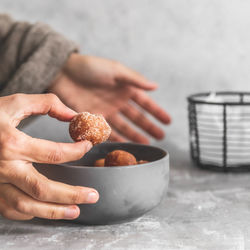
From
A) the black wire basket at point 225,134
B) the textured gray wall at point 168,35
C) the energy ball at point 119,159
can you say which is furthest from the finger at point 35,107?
the textured gray wall at point 168,35

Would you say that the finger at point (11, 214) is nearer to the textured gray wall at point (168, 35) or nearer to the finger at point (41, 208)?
the finger at point (41, 208)

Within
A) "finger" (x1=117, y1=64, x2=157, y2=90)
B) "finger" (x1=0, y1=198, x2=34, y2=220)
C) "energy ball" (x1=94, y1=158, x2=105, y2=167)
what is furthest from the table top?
"finger" (x1=117, y1=64, x2=157, y2=90)

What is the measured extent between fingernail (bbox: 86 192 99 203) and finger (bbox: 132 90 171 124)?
0.67 metres

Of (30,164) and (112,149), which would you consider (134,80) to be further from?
(30,164)

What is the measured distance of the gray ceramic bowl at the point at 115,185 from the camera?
0.59 m

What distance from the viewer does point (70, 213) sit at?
1.92 ft

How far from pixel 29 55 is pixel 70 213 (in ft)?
2.43

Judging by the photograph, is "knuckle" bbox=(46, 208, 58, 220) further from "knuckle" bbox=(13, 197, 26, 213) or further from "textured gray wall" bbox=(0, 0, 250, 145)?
"textured gray wall" bbox=(0, 0, 250, 145)

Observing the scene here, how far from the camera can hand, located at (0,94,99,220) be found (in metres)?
0.56

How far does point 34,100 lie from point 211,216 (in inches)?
13.8

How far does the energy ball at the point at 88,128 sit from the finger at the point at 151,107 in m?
0.61

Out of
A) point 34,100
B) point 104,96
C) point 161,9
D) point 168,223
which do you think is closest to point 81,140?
point 34,100

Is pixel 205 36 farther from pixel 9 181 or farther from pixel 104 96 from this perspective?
pixel 9 181

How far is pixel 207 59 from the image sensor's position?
1470mm
